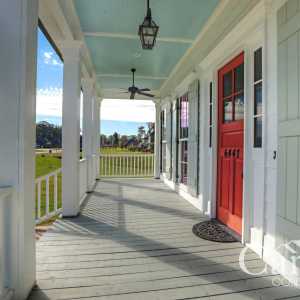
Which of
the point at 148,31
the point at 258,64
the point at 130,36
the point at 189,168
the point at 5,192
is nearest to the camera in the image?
the point at 5,192

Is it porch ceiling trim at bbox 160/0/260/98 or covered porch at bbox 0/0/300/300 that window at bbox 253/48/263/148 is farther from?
porch ceiling trim at bbox 160/0/260/98

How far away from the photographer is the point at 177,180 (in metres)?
5.62

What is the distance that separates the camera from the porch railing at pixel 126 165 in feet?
27.1

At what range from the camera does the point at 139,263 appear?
7.26ft

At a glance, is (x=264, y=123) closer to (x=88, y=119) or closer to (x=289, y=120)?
(x=289, y=120)

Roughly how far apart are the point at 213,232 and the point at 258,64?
2054 mm

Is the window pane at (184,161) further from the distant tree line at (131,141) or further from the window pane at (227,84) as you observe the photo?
the distant tree line at (131,141)

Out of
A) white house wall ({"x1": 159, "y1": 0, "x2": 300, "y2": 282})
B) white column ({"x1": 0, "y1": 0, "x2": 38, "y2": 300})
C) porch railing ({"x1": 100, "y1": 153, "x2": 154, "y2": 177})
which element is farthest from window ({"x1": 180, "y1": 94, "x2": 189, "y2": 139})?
white column ({"x1": 0, "y1": 0, "x2": 38, "y2": 300})

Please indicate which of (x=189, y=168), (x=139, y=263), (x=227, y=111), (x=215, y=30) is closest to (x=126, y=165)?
(x=189, y=168)

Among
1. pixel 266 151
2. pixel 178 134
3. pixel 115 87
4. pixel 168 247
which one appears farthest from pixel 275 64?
pixel 115 87

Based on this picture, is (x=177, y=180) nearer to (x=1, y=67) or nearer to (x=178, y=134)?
(x=178, y=134)

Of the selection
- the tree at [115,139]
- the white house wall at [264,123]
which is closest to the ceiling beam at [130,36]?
the white house wall at [264,123]

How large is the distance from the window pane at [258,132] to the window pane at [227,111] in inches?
26.2

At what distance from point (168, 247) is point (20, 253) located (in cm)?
149
